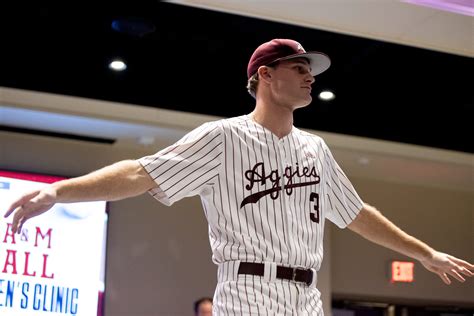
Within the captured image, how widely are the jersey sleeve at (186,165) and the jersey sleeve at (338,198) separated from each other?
41cm

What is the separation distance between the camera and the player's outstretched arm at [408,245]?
8.04ft

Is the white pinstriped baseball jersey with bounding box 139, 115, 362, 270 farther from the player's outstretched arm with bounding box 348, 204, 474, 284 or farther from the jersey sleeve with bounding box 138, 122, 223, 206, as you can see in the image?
the player's outstretched arm with bounding box 348, 204, 474, 284

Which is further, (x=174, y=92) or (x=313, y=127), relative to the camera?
(x=313, y=127)

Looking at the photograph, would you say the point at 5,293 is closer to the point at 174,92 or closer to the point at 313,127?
the point at 174,92

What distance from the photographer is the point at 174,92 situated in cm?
614

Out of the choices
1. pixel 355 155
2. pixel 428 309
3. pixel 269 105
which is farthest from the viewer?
pixel 428 309

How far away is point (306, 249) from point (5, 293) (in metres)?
4.31

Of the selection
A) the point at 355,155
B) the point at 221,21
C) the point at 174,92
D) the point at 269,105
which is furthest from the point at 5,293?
the point at 269,105

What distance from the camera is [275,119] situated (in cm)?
236

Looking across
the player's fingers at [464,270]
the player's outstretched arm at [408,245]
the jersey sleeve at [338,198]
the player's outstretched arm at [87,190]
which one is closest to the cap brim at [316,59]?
the jersey sleeve at [338,198]

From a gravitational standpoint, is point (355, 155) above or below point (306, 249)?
above

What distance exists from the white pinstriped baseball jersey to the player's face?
11cm

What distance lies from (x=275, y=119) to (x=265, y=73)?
0.50 feet

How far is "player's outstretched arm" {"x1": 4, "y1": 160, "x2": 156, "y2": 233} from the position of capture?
1.88m
